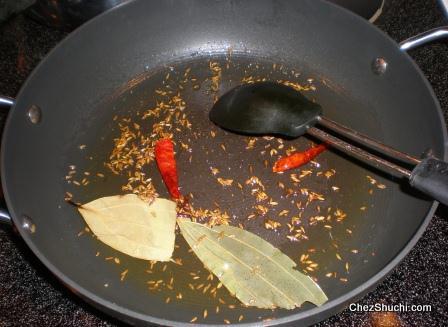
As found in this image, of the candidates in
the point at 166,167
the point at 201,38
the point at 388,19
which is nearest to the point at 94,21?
the point at 201,38

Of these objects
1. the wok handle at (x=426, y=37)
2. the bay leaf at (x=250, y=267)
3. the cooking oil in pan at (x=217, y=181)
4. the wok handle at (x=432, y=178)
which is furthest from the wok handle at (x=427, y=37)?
the bay leaf at (x=250, y=267)

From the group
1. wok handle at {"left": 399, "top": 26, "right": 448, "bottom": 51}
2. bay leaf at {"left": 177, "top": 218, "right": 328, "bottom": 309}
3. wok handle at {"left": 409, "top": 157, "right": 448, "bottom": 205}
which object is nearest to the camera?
wok handle at {"left": 409, "top": 157, "right": 448, "bottom": 205}

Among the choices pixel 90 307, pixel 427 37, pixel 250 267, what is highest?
pixel 427 37

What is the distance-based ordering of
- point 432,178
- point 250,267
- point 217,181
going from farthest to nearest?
point 217,181
point 250,267
point 432,178

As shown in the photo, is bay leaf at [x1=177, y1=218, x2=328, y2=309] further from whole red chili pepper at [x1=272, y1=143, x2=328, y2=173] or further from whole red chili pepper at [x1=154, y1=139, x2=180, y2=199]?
whole red chili pepper at [x1=272, y1=143, x2=328, y2=173]

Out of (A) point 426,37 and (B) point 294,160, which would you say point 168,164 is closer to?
(B) point 294,160

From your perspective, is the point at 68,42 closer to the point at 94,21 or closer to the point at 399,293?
the point at 94,21

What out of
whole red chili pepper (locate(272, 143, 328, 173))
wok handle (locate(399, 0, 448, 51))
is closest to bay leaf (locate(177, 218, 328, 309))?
whole red chili pepper (locate(272, 143, 328, 173))

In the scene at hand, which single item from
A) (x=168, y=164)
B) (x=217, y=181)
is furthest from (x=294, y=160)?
(x=168, y=164)
